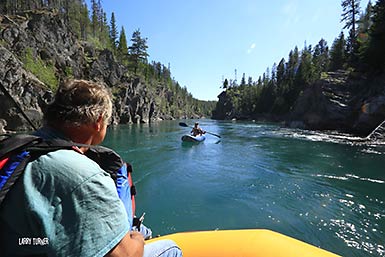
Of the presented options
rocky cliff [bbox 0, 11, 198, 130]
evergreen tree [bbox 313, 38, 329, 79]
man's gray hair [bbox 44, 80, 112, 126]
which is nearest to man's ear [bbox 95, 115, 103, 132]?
man's gray hair [bbox 44, 80, 112, 126]

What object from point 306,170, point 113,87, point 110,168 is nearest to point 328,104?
point 306,170

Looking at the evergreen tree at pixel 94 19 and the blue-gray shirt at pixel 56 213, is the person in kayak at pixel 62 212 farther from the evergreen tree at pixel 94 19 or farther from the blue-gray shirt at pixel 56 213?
the evergreen tree at pixel 94 19

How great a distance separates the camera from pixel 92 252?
998mm

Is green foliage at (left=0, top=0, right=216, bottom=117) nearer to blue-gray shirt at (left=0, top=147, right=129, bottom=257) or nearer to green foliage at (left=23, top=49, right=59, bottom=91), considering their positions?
green foliage at (left=23, top=49, right=59, bottom=91)

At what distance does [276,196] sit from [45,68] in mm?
36010

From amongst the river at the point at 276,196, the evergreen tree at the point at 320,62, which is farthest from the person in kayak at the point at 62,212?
the evergreen tree at the point at 320,62

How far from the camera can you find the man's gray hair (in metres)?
1.35

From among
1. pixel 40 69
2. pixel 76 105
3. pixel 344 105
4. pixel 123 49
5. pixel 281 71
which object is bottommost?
pixel 76 105

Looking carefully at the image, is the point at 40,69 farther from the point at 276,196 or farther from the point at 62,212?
the point at 62,212

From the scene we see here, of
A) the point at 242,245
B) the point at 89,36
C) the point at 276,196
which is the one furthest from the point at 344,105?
the point at 89,36

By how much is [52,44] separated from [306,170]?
135 feet

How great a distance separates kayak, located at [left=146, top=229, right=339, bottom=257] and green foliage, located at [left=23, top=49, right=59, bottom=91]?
32.9 metres

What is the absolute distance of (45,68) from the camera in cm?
3203

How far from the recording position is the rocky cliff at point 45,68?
74.6ft
